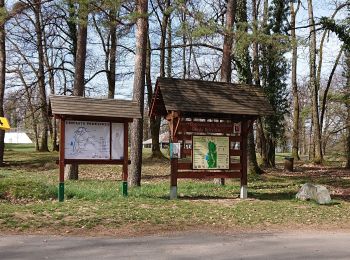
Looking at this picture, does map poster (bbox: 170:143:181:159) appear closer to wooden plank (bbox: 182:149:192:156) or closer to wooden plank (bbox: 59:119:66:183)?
wooden plank (bbox: 182:149:192:156)

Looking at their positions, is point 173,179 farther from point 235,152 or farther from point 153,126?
point 153,126

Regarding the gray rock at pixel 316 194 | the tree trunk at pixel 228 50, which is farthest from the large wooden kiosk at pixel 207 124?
the tree trunk at pixel 228 50

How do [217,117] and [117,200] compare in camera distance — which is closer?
[117,200]

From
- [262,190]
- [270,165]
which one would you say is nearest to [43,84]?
[270,165]

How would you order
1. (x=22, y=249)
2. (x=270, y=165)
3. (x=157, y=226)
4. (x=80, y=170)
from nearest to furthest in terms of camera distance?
(x=22, y=249) → (x=157, y=226) → (x=80, y=170) → (x=270, y=165)

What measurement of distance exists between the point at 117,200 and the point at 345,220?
19.8 ft

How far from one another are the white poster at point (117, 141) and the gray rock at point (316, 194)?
18.9 feet

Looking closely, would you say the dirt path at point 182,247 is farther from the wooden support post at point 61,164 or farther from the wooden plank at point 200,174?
the wooden plank at point 200,174

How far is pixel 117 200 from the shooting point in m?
13.0

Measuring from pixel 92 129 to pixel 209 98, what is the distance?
12.3 ft

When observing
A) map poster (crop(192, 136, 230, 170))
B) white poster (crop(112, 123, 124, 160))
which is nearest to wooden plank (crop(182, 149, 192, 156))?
map poster (crop(192, 136, 230, 170))

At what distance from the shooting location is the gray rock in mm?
13902

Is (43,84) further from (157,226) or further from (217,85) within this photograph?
(157,226)

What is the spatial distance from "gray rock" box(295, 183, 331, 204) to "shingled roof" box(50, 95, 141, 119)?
18.6 feet
